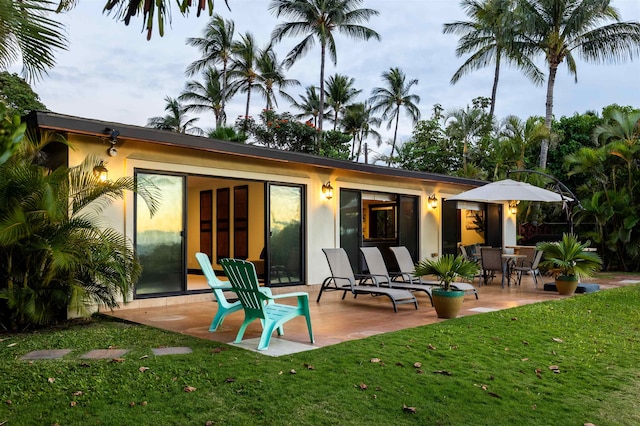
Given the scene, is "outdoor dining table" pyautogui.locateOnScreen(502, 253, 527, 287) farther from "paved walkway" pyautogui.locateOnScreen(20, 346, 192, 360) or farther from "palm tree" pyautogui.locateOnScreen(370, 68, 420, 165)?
"palm tree" pyautogui.locateOnScreen(370, 68, 420, 165)

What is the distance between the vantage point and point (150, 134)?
8.33 m

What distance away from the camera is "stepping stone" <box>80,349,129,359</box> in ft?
17.1

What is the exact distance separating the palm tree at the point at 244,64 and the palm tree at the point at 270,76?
0.37 m

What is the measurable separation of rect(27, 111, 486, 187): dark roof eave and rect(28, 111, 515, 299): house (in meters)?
0.02

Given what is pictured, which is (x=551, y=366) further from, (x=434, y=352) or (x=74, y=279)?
(x=74, y=279)

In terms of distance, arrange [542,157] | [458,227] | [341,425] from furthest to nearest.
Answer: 1. [542,157]
2. [458,227]
3. [341,425]

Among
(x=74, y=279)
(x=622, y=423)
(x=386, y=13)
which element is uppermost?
(x=386, y=13)

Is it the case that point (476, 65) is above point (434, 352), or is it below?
above

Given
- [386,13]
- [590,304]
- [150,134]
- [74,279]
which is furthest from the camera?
[386,13]

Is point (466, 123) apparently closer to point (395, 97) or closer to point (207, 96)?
point (395, 97)

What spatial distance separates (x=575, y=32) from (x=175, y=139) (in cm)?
1673

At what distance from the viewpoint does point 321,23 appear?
27.3 m

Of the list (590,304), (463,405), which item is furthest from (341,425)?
(590,304)

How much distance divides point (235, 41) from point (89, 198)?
28.4 m
